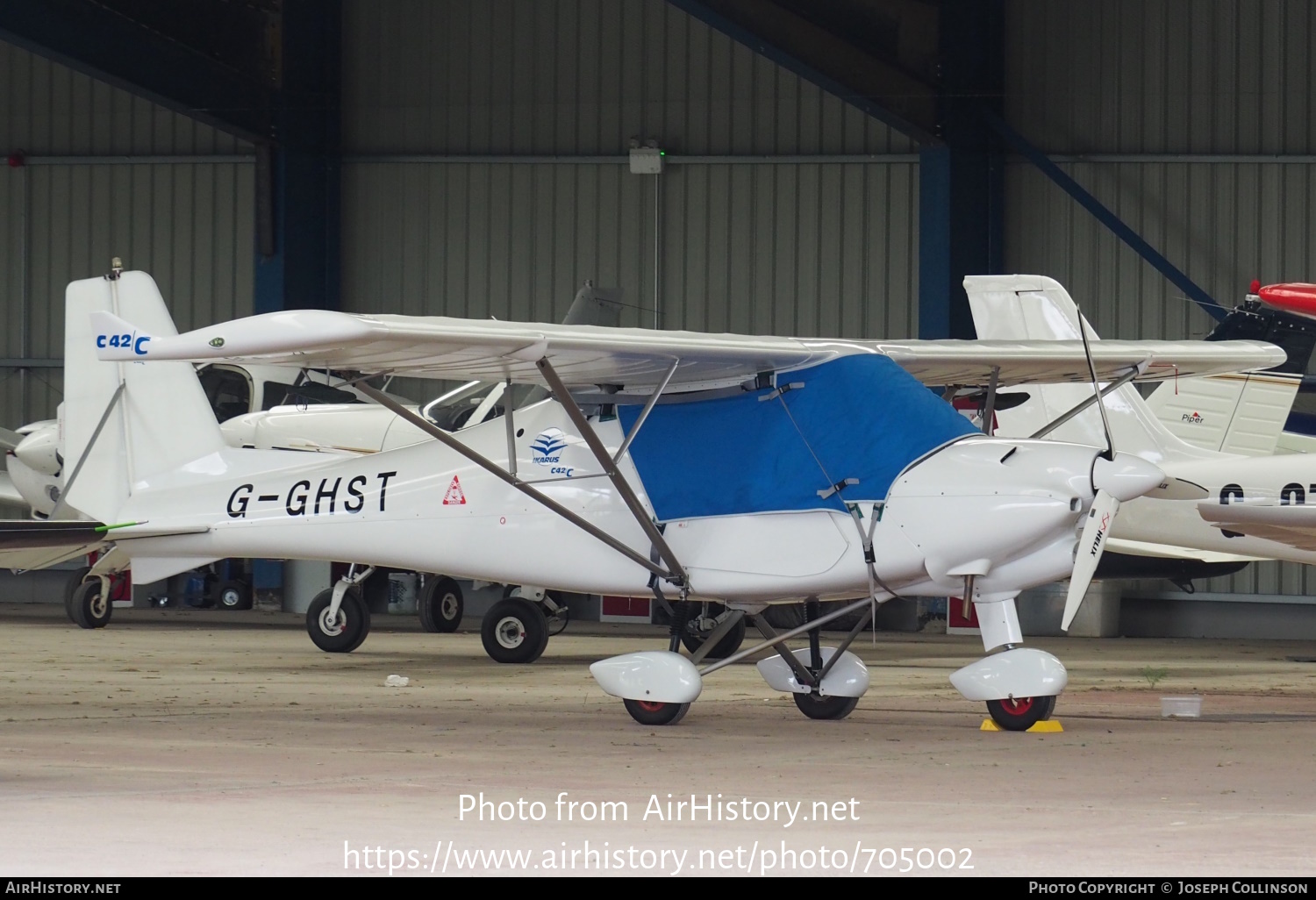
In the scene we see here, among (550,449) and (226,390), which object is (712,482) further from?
(226,390)

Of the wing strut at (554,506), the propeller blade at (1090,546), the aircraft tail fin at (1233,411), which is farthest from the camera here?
the aircraft tail fin at (1233,411)

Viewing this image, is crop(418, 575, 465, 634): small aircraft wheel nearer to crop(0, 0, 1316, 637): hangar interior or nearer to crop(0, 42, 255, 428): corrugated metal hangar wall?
crop(0, 0, 1316, 637): hangar interior

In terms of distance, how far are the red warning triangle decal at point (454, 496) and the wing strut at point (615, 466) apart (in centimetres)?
103

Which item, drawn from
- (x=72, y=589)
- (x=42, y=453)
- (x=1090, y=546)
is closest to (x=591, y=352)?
(x=1090, y=546)

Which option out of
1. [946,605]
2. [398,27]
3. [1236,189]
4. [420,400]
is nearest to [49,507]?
[420,400]

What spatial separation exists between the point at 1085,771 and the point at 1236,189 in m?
15.5

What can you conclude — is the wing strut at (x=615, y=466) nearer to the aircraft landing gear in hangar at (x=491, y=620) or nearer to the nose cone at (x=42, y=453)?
the aircraft landing gear in hangar at (x=491, y=620)

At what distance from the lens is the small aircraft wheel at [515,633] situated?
46.4 ft

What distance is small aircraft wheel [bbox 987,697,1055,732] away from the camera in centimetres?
897

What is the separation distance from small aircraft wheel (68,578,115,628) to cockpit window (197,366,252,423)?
2330 millimetres

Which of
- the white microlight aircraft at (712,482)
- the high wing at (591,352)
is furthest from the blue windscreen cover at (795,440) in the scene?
the high wing at (591,352)

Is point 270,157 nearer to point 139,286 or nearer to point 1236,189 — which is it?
point 139,286

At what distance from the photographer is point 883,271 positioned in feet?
74.2

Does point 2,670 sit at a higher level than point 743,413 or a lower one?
lower
